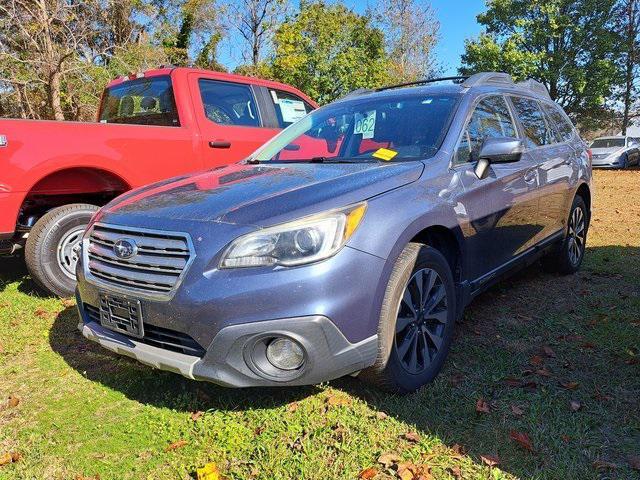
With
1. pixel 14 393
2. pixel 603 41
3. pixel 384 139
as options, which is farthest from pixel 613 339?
pixel 603 41

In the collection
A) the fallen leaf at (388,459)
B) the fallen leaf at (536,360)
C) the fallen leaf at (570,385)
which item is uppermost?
the fallen leaf at (388,459)

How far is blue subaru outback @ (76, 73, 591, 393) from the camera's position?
220 centimetres

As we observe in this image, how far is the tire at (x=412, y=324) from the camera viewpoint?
2436 mm

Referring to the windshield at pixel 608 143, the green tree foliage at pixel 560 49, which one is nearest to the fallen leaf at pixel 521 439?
the windshield at pixel 608 143

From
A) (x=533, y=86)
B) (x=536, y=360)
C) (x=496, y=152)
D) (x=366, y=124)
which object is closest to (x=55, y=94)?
(x=366, y=124)

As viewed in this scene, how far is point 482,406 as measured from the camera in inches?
106

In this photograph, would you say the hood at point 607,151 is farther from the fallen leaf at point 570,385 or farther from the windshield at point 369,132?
the fallen leaf at point 570,385

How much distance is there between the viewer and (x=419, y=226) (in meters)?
2.61

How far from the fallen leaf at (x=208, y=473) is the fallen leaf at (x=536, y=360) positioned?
204 centimetres

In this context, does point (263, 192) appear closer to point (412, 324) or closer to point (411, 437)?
point (412, 324)

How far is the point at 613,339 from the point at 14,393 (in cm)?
382

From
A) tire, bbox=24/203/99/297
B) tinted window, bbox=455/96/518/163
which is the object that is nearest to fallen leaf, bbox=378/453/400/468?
tinted window, bbox=455/96/518/163

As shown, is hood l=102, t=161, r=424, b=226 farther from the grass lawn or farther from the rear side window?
the rear side window

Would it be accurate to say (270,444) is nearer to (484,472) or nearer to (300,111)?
(484,472)
